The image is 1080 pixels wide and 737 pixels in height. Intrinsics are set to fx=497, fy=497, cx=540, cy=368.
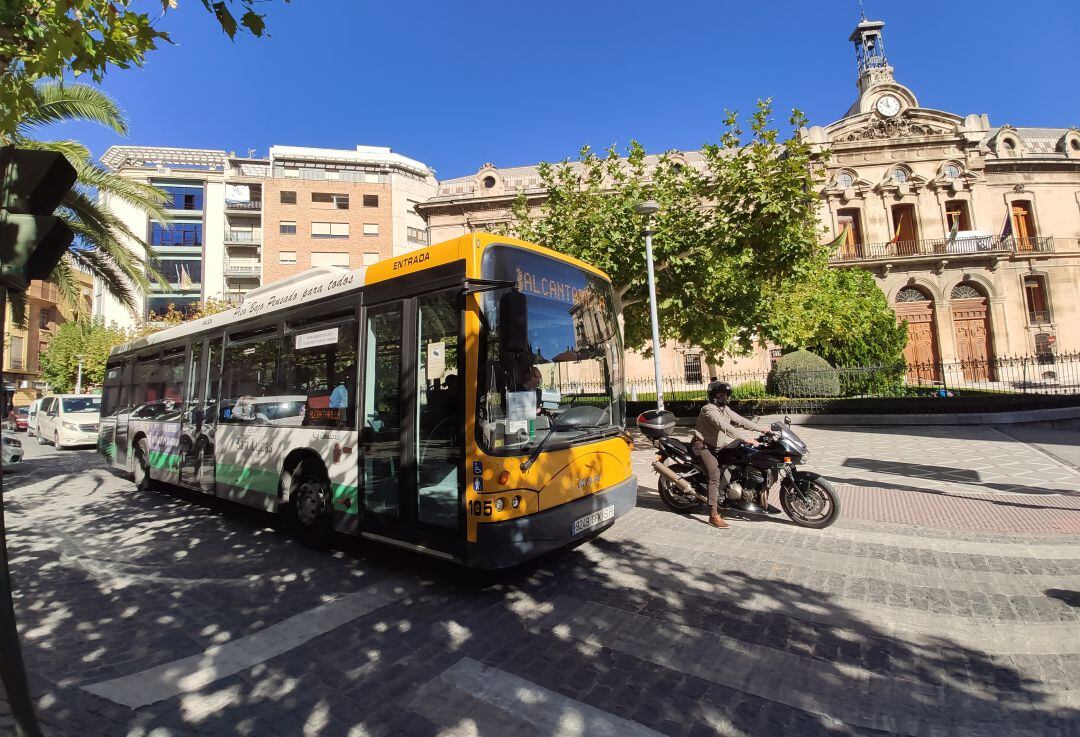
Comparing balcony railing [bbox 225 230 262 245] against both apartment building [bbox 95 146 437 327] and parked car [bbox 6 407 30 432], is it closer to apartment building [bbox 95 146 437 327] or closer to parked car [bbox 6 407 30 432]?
apartment building [bbox 95 146 437 327]

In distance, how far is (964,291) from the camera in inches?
1174

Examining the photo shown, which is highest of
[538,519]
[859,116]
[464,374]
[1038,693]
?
[859,116]

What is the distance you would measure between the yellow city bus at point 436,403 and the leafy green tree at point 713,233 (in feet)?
18.0

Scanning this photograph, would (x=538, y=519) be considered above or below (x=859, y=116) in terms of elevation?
below

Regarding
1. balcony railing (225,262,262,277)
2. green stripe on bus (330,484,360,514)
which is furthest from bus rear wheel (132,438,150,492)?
balcony railing (225,262,262,277)

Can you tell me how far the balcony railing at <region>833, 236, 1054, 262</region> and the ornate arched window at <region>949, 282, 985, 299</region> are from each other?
6.53 ft

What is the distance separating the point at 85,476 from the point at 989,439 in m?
19.2

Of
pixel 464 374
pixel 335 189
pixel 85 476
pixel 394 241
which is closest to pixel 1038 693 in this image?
pixel 464 374

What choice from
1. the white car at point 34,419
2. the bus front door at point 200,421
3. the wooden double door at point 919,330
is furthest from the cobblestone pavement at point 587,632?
the wooden double door at point 919,330

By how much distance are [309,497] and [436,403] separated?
231 cm

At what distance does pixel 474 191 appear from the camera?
35656 mm

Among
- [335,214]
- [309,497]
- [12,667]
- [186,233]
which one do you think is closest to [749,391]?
[309,497]

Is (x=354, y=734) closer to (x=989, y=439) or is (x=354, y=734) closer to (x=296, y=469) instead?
(x=296, y=469)

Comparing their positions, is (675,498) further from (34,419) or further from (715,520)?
(34,419)
